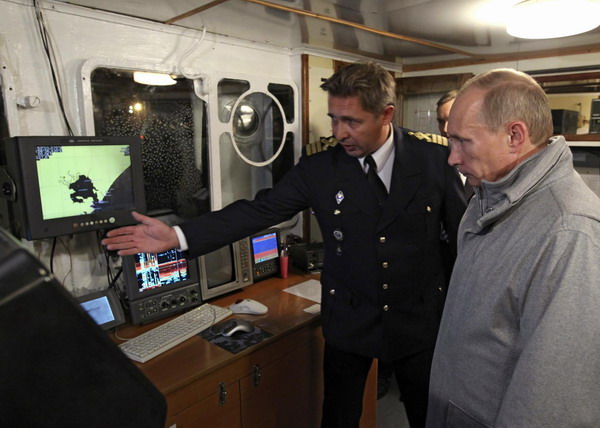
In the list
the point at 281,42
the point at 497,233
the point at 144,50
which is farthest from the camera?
the point at 281,42

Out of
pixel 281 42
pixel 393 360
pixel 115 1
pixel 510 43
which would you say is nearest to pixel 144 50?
pixel 115 1

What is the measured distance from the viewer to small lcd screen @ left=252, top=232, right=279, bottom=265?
229 centimetres

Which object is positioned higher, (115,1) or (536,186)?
(115,1)

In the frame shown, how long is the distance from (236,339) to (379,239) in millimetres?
688

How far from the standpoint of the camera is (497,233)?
984 millimetres

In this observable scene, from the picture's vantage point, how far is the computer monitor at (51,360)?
0.34 m

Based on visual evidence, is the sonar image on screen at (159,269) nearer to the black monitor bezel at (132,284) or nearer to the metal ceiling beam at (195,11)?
the black monitor bezel at (132,284)

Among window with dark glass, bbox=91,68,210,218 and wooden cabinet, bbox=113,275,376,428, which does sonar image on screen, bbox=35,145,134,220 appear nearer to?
window with dark glass, bbox=91,68,210,218

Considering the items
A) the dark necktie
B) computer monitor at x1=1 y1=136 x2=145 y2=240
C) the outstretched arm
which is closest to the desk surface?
the outstretched arm

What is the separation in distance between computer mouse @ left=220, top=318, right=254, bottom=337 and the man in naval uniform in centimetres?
31

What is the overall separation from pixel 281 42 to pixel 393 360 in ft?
6.21

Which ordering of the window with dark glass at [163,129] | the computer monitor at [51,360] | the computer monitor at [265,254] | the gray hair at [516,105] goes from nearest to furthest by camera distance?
the computer monitor at [51,360] < the gray hair at [516,105] < the window with dark glass at [163,129] < the computer monitor at [265,254]

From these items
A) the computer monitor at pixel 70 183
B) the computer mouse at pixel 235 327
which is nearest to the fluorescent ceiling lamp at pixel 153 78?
the computer monitor at pixel 70 183

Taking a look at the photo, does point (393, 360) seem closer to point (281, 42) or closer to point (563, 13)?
point (563, 13)
